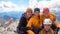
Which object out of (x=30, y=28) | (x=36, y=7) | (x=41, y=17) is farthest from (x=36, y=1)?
(x=30, y=28)

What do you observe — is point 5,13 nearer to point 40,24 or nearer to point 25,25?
point 25,25

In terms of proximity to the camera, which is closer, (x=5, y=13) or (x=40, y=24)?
(x=40, y=24)

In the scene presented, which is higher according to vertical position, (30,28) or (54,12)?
(54,12)

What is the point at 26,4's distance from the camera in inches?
76.0

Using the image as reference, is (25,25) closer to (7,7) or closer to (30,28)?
(30,28)

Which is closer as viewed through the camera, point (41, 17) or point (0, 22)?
point (41, 17)

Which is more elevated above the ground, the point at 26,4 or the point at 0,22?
the point at 26,4

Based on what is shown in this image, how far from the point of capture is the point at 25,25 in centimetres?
183

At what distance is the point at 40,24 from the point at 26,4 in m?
0.30

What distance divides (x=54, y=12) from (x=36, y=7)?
0.21m

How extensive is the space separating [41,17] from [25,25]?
191mm

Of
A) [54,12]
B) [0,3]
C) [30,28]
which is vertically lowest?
[30,28]

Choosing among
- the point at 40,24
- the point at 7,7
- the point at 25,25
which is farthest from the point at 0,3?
the point at 40,24

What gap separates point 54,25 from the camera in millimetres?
1796
